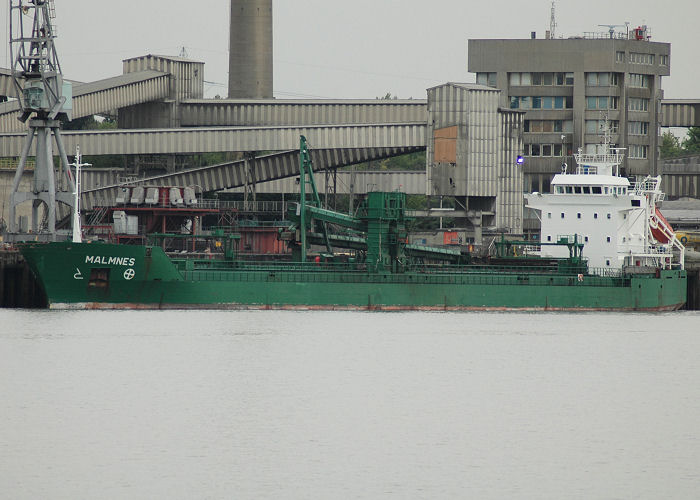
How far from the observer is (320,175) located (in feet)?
291

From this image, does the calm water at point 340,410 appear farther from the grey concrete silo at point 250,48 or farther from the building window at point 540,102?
the building window at point 540,102

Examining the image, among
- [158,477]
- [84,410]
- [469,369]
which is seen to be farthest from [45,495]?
[469,369]

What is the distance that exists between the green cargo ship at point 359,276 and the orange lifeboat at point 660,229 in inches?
36.5

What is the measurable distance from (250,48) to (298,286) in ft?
130

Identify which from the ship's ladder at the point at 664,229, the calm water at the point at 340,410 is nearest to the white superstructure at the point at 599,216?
the ship's ladder at the point at 664,229

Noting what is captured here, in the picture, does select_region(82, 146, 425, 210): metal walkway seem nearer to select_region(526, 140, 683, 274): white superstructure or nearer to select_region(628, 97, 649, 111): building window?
select_region(526, 140, 683, 274): white superstructure

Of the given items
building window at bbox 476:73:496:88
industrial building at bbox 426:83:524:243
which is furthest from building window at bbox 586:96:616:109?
industrial building at bbox 426:83:524:243

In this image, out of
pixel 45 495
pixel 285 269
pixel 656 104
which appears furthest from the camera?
pixel 656 104

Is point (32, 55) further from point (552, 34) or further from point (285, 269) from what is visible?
point (552, 34)

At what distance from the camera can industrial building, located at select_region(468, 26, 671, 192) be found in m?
98.5

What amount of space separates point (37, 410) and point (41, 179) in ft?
106

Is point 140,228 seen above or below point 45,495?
above

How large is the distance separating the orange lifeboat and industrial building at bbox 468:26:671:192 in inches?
1147

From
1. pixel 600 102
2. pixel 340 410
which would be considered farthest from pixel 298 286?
pixel 600 102
